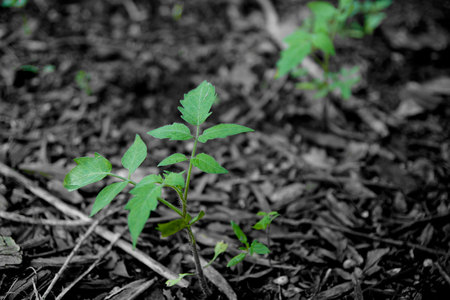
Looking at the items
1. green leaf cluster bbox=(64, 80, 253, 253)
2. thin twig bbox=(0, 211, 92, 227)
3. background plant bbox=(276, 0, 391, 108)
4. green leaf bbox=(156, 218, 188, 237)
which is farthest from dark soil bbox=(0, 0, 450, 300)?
green leaf cluster bbox=(64, 80, 253, 253)

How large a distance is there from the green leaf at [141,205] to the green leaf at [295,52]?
121cm

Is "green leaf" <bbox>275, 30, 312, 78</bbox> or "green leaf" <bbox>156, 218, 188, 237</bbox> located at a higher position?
"green leaf" <bbox>275, 30, 312, 78</bbox>

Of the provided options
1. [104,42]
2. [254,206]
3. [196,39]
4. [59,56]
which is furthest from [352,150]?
[59,56]

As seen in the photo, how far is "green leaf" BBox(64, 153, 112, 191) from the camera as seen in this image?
3.74 ft

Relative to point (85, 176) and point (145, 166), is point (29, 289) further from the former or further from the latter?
point (145, 166)

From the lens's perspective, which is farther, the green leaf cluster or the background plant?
the background plant

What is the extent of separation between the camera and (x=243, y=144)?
95.5 inches

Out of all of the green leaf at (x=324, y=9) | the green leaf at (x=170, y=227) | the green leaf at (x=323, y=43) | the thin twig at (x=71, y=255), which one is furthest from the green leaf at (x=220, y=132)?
the green leaf at (x=324, y=9)

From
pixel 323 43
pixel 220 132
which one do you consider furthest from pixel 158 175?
pixel 323 43

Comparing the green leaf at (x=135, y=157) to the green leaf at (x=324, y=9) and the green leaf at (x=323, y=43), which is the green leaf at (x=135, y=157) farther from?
the green leaf at (x=324, y=9)

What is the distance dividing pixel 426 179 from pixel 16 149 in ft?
9.38

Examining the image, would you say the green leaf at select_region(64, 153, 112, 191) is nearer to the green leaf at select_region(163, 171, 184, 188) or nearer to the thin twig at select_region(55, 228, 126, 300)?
the green leaf at select_region(163, 171, 184, 188)

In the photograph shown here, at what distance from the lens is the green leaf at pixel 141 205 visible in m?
0.95

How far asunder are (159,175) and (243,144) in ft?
4.43
